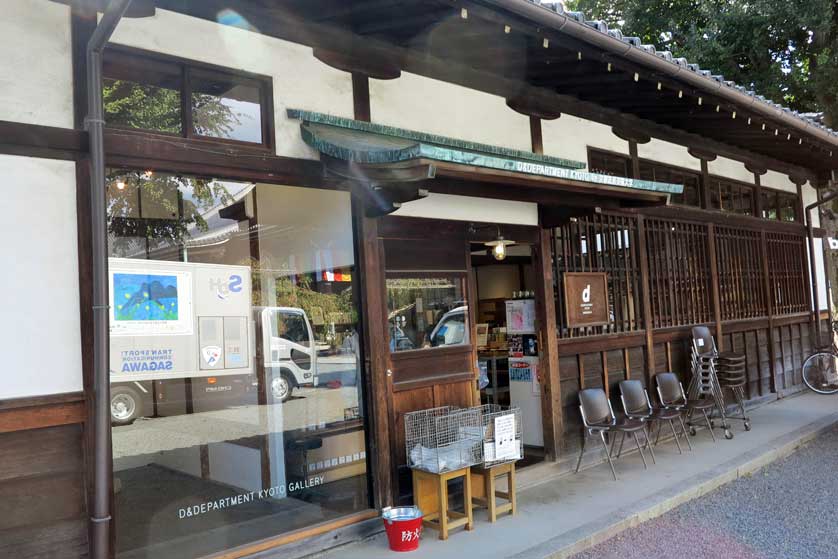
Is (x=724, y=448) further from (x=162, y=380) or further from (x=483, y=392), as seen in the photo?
(x=162, y=380)

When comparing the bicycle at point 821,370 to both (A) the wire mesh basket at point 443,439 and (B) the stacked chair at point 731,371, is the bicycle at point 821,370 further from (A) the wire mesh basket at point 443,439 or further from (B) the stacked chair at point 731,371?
(A) the wire mesh basket at point 443,439

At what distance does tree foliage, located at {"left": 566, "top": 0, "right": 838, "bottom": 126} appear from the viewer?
36.6ft

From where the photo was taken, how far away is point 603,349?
738 cm

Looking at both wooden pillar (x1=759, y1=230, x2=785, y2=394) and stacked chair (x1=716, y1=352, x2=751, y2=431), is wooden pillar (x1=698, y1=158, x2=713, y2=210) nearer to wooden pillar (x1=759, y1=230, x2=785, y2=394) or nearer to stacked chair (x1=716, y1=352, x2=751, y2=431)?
wooden pillar (x1=759, y1=230, x2=785, y2=394)

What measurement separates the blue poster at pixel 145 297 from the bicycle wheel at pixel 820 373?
10.6m

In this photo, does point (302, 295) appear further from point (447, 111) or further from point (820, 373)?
point (820, 373)

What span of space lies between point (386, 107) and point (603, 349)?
148 inches

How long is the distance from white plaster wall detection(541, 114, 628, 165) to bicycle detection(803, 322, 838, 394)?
617 cm

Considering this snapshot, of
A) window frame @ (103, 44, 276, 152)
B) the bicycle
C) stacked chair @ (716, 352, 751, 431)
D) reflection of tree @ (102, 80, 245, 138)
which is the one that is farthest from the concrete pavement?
reflection of tree @ (102, 80, 245, 138)

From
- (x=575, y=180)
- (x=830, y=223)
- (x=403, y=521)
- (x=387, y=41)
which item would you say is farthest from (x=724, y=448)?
(x=830, y=223)

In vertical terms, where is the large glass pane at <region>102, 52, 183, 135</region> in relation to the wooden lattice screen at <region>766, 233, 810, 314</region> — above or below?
above

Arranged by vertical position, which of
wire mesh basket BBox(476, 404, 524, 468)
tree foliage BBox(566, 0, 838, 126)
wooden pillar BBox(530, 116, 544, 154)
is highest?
tree foliage BBox(566, 0, 838, 126)

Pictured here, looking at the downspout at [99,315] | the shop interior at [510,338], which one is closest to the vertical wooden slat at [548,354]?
the shop interior at [510,338]

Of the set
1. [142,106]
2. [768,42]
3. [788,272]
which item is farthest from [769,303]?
[142,106]
